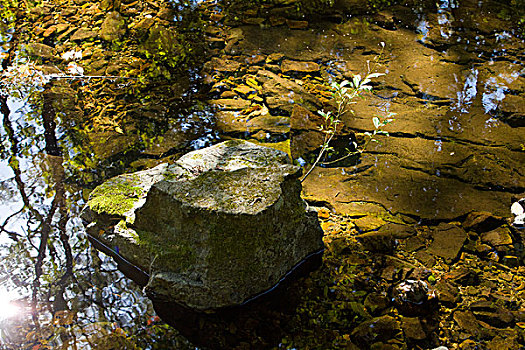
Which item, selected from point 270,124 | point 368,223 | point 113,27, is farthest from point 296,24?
point 368,223

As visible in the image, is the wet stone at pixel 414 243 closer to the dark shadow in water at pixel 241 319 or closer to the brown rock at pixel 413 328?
the brown rock at pixel 413 328

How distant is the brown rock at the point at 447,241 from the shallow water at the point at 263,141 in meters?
0.10

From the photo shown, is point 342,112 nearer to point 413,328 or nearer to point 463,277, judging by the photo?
point 463,277

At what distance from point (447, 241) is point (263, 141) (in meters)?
1.73

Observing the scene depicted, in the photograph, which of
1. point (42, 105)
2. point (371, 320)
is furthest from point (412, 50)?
point (42, 105)

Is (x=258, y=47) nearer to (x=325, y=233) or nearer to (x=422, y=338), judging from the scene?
(x=325, y=233)

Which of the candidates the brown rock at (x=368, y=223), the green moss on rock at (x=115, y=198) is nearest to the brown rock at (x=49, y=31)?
the green moss on rock at (x=115, y=198)

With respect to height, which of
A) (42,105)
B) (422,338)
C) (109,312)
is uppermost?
(42,105)

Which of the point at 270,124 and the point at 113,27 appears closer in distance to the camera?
the point at 270,124

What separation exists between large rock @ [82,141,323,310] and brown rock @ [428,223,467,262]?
787 mm

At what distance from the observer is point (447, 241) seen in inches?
112

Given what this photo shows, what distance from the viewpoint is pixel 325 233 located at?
9.83 feet

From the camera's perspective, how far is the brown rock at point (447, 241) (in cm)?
278

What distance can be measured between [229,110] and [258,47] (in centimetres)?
131
